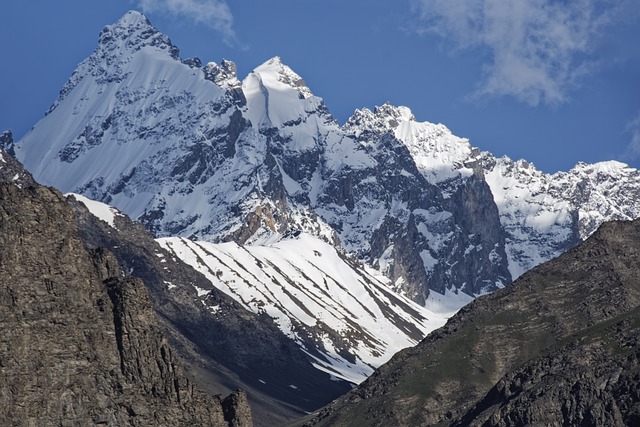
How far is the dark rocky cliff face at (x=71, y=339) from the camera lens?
12188cm

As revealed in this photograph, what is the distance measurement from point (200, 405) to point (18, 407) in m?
15.5

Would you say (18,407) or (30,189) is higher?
(30,189)

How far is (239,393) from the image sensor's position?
140m

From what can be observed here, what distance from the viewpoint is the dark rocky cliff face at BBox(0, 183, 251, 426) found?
122 m

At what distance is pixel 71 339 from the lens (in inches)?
4958

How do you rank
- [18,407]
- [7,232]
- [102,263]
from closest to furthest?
[18,407] → [7,232] → [102,263]

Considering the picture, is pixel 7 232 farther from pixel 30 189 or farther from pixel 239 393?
pixel 239 393

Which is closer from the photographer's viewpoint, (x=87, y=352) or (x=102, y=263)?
(x=87, y=352)

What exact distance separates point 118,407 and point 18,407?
7.39 metres

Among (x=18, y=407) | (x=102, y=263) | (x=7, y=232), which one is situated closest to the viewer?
(x=18, y=407)

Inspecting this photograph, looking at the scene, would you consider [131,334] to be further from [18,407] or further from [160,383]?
[18,407]

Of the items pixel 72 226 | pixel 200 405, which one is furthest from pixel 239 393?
pixel 72 226

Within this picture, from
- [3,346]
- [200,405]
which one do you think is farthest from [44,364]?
[200,405]

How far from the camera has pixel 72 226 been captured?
134375 millimetres
